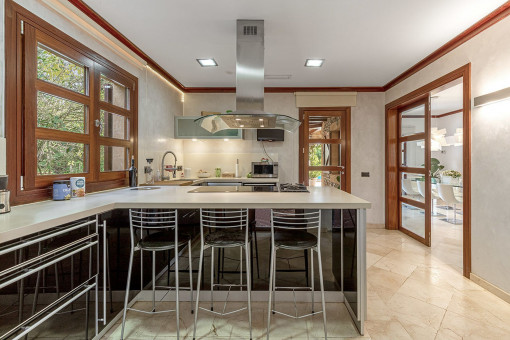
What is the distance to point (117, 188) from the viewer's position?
3018mm

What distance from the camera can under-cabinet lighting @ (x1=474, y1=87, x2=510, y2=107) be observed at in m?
2.30

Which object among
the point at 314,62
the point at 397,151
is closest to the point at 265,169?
the point at 314,62

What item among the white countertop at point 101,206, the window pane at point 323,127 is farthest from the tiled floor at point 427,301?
the window pane at point 323,127

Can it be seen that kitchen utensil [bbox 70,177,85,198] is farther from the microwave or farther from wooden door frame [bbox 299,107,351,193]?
wooden door frame [bbox 299,107,351,193]

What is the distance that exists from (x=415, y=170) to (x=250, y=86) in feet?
10.3

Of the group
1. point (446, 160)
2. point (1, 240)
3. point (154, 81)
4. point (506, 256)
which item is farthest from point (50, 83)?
point (446, 160)

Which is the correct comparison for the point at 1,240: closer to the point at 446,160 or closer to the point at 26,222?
the point at 26,222

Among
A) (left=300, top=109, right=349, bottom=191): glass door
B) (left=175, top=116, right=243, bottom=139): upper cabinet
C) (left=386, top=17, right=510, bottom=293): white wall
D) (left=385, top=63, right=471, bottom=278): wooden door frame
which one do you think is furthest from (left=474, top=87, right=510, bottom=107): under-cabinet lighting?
(left=175, top=116, right=243, bottom=139): upper cabinet

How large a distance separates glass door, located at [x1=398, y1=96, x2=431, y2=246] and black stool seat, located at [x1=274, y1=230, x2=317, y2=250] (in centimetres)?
294

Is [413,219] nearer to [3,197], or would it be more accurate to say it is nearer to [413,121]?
[413,121]

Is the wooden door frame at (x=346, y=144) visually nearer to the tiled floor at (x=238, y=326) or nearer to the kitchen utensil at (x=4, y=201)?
the tiled floor at (x=238, y=326)

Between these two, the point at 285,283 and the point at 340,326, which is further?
the point at 285,283

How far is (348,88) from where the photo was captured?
488 centimetres

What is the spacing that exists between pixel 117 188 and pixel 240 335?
6.94ft
